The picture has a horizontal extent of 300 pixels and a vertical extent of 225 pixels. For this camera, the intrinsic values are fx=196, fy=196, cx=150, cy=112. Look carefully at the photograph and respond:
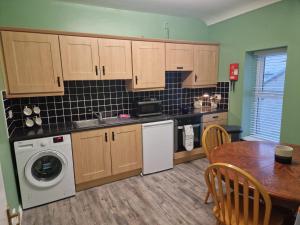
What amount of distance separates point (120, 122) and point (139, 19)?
179 centimetres

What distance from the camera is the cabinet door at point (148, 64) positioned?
117 inches

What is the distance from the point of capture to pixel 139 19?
3293 mm

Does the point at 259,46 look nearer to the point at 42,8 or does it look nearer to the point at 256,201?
the point at 256,201

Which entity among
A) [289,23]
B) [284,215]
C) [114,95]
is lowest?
[284,215]

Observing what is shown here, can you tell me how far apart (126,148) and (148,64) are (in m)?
1.33

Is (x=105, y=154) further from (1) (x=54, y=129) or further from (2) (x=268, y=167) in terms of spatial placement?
(2) (x=268, y=167)

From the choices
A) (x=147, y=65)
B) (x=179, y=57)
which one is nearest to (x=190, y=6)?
(x=179, y=57)

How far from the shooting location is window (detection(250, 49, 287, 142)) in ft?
9.96

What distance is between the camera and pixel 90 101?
3.08 metres

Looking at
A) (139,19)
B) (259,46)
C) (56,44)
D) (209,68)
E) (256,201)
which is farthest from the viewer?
(209,68)

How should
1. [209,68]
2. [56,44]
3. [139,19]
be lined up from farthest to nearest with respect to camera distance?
[209,68], [139,19], [56,44]

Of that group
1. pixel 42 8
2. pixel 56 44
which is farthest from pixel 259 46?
pixel 42 8

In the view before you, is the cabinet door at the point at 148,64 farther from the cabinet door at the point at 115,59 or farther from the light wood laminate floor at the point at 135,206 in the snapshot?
the light wood laminate floor at the point at 135,206

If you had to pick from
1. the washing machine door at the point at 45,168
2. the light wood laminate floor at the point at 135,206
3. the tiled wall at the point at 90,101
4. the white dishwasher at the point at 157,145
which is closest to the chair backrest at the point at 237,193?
the light wood laminate floor at the point at 135,206
